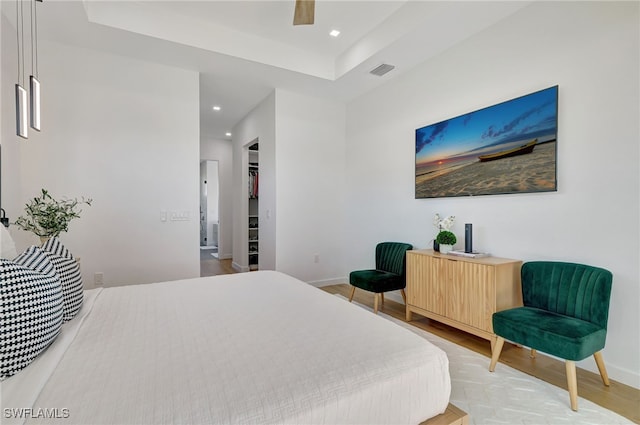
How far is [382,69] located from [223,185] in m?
4.53

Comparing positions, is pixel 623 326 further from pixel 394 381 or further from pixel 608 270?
pixel 394 381

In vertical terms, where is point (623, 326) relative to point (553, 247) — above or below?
below

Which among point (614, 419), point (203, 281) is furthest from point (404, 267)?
point (203, 281)

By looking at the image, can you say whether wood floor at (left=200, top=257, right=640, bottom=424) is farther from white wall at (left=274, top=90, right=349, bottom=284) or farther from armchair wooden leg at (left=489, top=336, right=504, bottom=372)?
white wall at (left=274, top=90, right=349, bottom=284)

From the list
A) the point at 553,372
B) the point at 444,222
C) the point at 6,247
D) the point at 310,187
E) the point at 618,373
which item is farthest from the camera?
the point at 310,187

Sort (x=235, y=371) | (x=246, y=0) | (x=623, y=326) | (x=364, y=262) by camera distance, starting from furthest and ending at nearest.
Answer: (x=364, y=262) → (x=246, y=0) → (x=623, y=326) → (x=235, y=371)

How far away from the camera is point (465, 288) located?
256cm

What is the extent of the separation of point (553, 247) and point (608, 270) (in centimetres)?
36

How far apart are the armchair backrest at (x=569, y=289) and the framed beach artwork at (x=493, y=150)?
618 millimetres

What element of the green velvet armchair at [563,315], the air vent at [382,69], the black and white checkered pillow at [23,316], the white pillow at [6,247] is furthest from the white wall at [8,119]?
the green velvet armchair at [563,315]

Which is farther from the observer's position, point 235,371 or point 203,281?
point 203,281

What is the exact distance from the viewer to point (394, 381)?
109 cm

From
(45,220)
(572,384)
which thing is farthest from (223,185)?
(572,384)

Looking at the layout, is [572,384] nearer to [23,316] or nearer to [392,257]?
[392,257]
